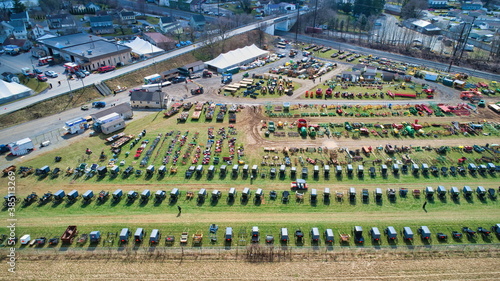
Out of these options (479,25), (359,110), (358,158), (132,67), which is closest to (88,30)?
(132,67)

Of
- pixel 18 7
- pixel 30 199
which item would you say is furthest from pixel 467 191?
pixel 18 7

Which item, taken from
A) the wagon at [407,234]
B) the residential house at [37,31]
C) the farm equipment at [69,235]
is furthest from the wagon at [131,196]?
the residential house at [37,31]

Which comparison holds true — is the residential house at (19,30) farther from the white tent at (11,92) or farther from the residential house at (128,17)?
the white tent at (11,92)

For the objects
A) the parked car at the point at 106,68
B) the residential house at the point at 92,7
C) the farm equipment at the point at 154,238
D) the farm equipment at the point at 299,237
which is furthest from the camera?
the residential house at the point at 92,7

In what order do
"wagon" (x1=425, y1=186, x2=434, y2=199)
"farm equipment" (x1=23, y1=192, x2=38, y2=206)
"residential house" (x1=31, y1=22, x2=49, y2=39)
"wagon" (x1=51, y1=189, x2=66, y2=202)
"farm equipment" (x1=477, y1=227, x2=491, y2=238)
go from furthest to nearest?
"residential house" (x1=31, y1=22, x2=49, y2=39) → "wagon" (x1=425, y1=186, x2=434, y2=199) → "wagon" (x1=51, y1=189, x2=66, y2=202) → "farm equipment" (x1=23, y1=192, x2=38, y2=206) → "farm equipment" (x1=477, y1=227, x2=491, y2=238)

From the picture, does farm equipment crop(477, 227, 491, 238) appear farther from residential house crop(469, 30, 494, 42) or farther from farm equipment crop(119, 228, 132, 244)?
residential house crop(469, 30, 494, 42)

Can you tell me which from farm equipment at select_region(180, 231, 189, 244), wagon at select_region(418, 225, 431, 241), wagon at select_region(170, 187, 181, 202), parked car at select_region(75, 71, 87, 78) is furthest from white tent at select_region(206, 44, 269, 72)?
wagon at select_region(418, 225, 431, 241)
